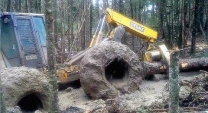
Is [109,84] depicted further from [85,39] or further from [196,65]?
[85,39]

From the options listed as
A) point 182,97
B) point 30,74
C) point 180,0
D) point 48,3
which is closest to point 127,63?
point 182,97

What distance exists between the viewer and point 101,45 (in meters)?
9.09

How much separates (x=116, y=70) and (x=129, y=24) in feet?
6.29

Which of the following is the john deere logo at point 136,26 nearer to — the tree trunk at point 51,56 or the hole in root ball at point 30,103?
the hole in root ball at point 30,103

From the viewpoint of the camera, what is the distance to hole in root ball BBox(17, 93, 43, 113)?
786 cm

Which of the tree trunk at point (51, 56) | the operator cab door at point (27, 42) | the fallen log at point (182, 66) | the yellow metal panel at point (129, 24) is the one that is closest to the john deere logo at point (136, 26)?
the yellow metal panel at point (129, 24)

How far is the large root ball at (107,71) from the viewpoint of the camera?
8633 mm

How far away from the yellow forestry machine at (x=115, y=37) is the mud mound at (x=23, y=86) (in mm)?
1901

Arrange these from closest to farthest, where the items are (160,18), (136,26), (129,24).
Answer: (129,24)
(136,26)
(160,18)

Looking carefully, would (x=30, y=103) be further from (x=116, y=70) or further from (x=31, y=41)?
(x=116, y=70)

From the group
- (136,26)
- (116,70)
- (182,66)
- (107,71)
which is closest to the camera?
(107,71)

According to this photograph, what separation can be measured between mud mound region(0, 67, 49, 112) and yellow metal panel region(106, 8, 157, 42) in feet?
13.2

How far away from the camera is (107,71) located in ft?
32.0

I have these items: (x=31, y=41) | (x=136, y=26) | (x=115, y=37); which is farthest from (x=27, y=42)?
(x=136, y=26)
